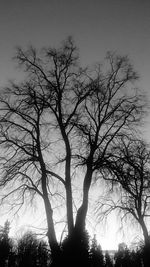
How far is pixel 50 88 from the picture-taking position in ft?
35.8

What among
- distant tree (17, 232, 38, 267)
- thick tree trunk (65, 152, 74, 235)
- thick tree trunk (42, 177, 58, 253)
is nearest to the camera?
thick tree trunk (42, 177, 58, 253)

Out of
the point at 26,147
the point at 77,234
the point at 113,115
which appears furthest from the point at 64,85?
the point at 77,234

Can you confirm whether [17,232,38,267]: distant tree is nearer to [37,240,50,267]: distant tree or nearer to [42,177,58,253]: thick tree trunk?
[37,240,50,267]: distant tree

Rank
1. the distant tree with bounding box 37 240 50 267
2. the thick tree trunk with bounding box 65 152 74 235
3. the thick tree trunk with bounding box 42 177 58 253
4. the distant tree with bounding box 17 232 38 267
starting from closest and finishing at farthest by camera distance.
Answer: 1. the distant tree with bounding box 37 240 50 267
2. the thick tree trunk with bounding box 42 177 58 253
3. the thick tree trunk with bounding box 65 152 74 235
4. the distant tree with bounding box 17 232 38 267

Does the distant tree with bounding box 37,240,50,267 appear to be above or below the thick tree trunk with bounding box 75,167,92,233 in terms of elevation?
below

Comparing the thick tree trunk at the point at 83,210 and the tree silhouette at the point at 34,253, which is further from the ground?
the thick tree trunk at the point at 83,210

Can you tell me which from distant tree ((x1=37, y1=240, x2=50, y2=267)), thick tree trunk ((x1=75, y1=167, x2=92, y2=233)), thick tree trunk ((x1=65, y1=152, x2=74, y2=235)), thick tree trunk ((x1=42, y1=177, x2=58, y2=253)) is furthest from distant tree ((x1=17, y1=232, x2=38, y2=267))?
thick tree trunk ((x1=75, y1=167, x2=92, y2=233))

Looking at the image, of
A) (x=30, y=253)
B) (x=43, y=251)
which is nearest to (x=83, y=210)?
(x=43, y=251)

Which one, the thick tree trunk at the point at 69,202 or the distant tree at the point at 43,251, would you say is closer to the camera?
the distant tree at the point at 43,251

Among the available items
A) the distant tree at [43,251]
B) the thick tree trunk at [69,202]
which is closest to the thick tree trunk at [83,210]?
the thick tree trunk at [69,202]

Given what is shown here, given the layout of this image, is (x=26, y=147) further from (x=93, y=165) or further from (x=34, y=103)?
(x=93, y=165)

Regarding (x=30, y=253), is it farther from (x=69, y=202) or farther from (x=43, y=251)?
(x=69, y=202)

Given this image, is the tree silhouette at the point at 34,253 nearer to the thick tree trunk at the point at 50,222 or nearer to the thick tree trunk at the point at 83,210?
the thick tree trunk at the point at 50,222

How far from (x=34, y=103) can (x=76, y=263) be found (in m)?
6.95
